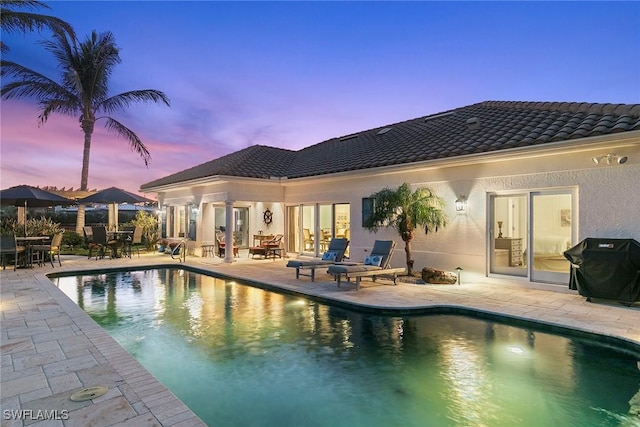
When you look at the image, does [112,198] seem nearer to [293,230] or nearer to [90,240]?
[90,240]

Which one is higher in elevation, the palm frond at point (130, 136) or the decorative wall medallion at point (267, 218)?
the palm frond at point (130, 136)

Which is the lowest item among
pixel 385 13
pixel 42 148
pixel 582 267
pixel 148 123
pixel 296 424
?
pixel 296 424

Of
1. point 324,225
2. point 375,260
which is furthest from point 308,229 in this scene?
point 375,260

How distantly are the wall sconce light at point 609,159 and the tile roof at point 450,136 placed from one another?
2.40ft

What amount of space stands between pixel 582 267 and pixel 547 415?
5.58 meters

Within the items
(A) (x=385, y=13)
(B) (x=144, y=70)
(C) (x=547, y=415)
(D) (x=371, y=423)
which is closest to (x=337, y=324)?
(D) (x=371, y=423)

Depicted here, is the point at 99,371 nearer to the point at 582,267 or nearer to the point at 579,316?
the point at 579,316

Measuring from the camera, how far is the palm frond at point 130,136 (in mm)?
21734

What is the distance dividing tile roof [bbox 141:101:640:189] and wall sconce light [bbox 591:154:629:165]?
0.73 metres

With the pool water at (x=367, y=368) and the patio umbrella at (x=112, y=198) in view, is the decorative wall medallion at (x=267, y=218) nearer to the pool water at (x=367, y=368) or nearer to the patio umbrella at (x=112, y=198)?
the patio umbrella at (x=112, y=198)

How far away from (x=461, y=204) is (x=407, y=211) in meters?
1.64

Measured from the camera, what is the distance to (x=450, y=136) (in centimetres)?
1255

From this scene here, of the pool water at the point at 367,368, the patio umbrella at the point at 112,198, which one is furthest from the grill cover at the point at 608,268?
the patio umbrella at the point at 112,198

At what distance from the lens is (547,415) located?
12.8ft
